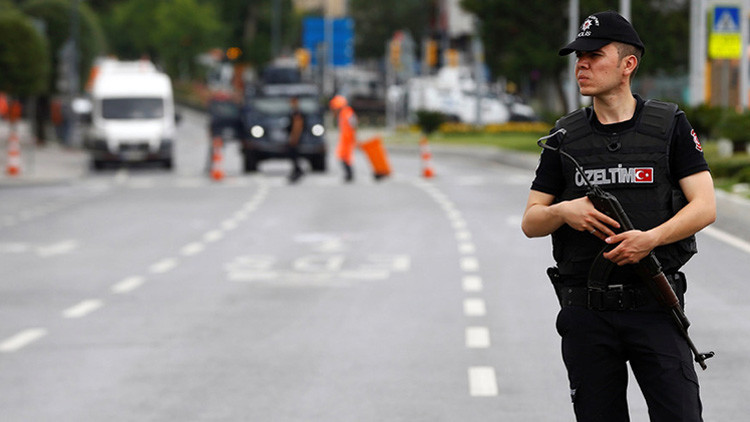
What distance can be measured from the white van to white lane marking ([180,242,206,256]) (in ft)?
72.2

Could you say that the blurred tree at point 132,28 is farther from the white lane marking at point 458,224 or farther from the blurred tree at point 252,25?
the white lane marking at point 458,224

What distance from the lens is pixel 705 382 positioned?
943cm

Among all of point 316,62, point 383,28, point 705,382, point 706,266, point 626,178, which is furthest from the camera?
point 383,28

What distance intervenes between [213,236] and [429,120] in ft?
131

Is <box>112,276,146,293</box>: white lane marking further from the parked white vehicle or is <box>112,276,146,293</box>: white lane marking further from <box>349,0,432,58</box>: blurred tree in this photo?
<box>349,0,432,58</box>: blurred tree

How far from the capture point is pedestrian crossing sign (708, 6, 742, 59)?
29.5 m

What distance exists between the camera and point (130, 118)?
42.4 m

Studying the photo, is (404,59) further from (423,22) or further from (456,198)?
(423,22)

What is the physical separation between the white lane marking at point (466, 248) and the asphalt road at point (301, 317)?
0.07ft

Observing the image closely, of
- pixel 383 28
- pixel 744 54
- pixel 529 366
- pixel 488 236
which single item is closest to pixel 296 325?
pixel 529 366

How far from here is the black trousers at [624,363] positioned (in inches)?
209

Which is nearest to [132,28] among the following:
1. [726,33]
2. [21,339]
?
[726,33]

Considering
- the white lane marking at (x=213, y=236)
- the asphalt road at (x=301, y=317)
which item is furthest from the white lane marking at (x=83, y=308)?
the white lane marking at (x=213, y=236)

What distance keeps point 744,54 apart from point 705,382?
76.0ft
